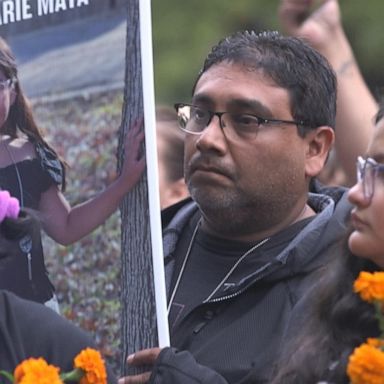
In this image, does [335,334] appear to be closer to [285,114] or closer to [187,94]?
[285,114]

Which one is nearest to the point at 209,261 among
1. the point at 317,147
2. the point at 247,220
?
the point at 247,220

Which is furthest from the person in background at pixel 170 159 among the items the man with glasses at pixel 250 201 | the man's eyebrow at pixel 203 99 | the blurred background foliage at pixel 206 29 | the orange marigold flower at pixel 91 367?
the blurred background foliage at pixel 206 29

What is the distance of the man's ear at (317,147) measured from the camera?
342cm

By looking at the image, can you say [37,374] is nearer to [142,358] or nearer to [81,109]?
[142,358]

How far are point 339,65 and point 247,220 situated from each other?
31.3 inches

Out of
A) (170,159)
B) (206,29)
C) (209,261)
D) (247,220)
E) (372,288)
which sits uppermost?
(372,288)

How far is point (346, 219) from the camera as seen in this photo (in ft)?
10.6

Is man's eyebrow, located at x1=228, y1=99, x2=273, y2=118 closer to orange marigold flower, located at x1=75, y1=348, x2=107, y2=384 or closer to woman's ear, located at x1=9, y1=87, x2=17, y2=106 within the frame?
woman's ear, located at x1=9, y1=87, x2=17, y2=106

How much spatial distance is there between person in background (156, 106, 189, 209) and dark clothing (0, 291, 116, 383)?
1899mm

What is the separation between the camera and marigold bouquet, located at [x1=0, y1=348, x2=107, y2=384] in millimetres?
2307

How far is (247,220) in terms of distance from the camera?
3322mm

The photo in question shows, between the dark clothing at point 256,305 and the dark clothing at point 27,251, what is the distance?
0.33m

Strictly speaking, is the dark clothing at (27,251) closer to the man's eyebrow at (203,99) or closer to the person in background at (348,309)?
the person in background at (348,309)

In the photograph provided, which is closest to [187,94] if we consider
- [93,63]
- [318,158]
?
[318,158]
